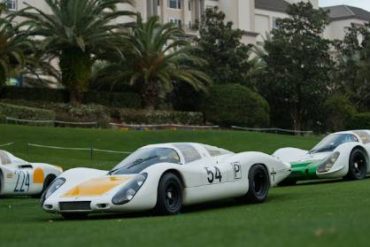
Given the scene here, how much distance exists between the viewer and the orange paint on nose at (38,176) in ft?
57.0

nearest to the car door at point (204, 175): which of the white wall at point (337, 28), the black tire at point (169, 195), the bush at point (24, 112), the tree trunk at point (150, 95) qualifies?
the black tire at point (169, 195)

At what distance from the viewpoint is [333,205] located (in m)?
11.8

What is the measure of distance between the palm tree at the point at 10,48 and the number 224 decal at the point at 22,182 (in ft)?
70.1

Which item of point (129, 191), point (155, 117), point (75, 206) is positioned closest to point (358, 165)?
point (129, 191)

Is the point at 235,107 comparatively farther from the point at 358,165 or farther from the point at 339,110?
the point at 358,165

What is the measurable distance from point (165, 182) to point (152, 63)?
105 ft

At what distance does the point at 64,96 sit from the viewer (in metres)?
43.0

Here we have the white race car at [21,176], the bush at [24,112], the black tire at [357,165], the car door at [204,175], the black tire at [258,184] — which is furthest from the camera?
the bush at [24,112]

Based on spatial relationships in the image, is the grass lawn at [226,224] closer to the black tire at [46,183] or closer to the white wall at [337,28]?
the black tire at [46,183]

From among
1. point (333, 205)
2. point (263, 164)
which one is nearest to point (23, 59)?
point (263, 164)

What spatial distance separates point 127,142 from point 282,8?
66.5 m

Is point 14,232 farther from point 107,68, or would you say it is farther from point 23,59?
point 107,68

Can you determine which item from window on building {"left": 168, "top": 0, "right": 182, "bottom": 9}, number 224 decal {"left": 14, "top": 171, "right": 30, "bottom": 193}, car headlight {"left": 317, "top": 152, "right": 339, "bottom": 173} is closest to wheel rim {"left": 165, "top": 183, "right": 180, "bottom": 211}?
number 224 decal {"left": 14, "top": 171, "right": 30, "bottom": 193}

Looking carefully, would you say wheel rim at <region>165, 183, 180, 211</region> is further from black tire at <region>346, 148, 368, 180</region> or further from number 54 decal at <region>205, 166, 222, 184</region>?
black tire at <region>346, 148, 368, 180</region>
